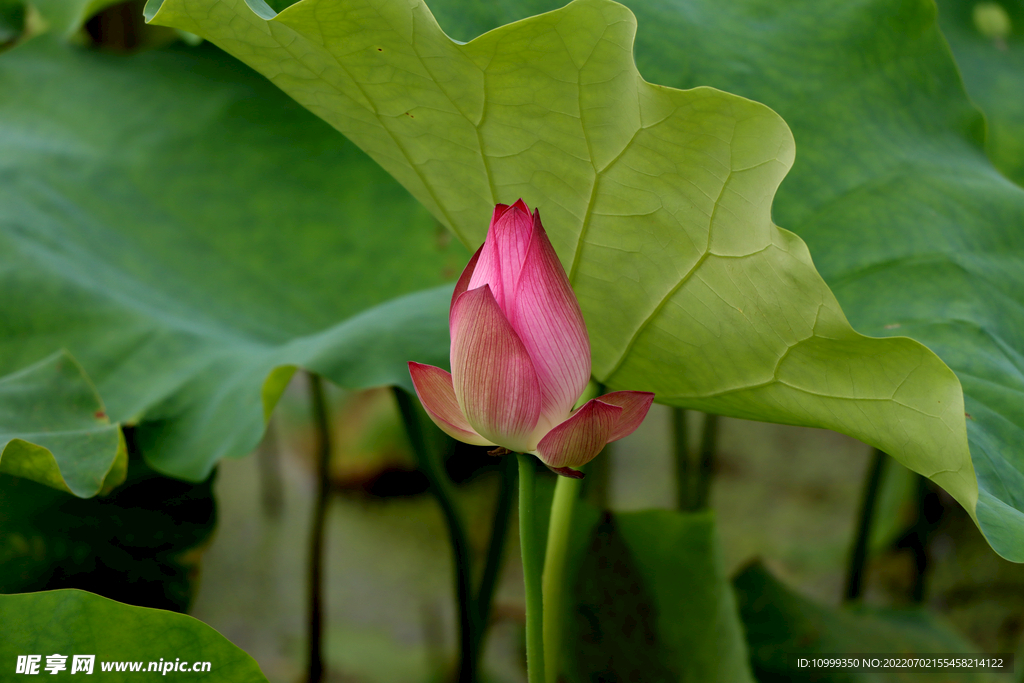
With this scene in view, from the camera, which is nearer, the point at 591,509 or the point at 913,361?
the point at 913,361

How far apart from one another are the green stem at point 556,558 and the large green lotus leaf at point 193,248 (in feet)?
0.68

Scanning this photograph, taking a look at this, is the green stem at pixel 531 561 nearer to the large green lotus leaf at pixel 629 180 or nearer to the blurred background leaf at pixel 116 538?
the large green lotus leaf at pixel 629 180

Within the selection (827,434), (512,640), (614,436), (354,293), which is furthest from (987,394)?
(827,434)

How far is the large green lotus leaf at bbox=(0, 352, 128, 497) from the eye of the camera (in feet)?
1.82

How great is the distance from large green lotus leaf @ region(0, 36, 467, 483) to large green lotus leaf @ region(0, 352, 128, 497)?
0.4 inches

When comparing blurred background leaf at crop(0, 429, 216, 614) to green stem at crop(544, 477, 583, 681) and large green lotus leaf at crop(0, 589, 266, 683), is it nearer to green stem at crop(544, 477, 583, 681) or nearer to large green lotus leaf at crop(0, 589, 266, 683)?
large green lotus leaf at crop(0, 589, 266, 683)

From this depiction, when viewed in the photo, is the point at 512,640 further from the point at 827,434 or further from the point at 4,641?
the point at 827,434

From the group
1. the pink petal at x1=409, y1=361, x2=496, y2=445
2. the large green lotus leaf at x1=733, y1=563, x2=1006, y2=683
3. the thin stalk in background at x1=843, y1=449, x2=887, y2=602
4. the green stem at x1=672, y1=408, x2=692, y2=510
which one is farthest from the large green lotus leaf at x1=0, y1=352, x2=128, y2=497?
the thin stalk in background at x1=843, y1=449, x2=887, y2=602

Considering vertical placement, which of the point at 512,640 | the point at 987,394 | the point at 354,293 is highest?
the point at 987,394

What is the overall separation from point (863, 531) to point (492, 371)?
993 millimetres

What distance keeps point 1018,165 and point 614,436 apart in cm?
91

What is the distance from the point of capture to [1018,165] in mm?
983

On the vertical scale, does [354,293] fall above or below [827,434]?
above

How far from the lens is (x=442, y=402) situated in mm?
398
